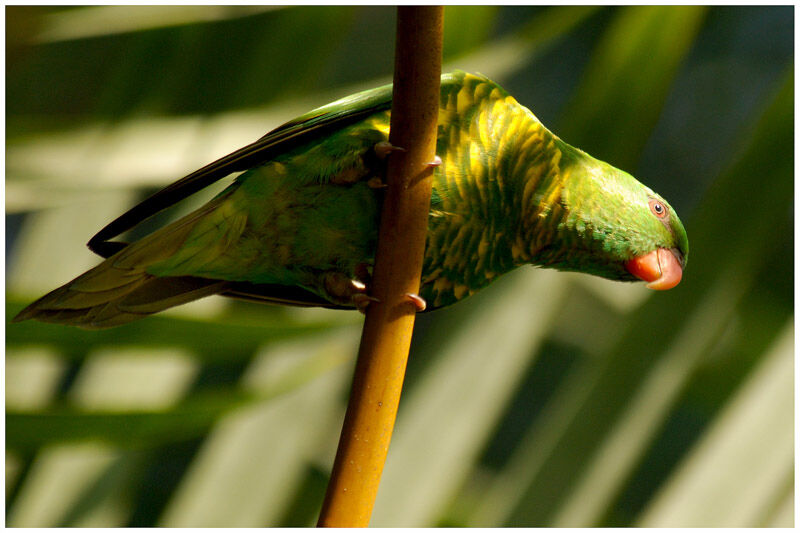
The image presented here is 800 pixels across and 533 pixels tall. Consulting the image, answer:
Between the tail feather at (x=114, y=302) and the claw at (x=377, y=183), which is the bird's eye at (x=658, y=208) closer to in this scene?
the claw at (x=377, y=183)

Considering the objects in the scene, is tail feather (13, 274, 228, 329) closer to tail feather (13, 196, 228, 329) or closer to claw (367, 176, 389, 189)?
tail feather (13, 196, 228, 329)

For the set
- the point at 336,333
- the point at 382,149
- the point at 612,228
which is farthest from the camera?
the point at 336,333

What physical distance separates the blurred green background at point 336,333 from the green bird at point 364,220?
0.30ft

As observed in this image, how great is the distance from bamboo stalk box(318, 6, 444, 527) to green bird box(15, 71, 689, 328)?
0.89ft

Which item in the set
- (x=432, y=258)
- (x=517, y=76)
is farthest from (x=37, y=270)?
(x=517, y=76)

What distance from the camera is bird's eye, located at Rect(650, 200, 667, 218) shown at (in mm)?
1287

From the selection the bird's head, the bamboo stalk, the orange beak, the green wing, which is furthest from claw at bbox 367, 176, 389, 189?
the orange beak

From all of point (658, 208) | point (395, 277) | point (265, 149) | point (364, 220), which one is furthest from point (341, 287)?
point (658, 208)

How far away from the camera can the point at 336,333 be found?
183 cm

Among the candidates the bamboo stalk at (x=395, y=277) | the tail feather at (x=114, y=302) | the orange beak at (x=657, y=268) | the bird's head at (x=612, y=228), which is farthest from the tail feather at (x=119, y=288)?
the orange beak at (x=657, y=268)

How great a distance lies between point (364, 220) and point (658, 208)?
573 mm

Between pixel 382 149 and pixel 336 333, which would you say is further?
pixel 336 333

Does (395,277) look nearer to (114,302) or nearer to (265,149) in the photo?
(265,149)

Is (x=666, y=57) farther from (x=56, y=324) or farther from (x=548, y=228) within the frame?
(x=56, y=324)
